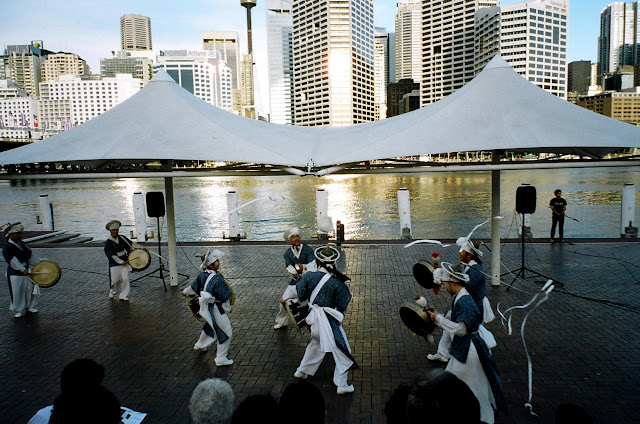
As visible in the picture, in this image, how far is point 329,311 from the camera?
5.78m

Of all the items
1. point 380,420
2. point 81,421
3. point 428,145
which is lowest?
point 380,420

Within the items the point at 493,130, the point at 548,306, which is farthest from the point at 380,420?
the point at 548,306

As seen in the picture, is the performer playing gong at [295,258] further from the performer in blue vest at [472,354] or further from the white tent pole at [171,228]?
the white tent pole at [171,228]

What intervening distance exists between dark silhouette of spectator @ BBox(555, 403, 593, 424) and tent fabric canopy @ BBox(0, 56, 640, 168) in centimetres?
487

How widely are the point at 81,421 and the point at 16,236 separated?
7.96m

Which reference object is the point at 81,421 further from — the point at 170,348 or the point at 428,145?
the point at 428,145

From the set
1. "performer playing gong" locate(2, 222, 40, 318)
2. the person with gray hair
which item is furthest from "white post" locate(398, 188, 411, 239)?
the person with gray hair

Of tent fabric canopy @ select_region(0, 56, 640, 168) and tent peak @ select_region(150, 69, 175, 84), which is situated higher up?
tent peak @ select_region(150, 69, 175, 84)

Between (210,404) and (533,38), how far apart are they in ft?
678

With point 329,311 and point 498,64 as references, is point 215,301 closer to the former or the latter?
point 329,311

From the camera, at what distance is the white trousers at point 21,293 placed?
9.15 m

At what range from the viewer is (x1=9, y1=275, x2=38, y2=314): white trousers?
9.15m

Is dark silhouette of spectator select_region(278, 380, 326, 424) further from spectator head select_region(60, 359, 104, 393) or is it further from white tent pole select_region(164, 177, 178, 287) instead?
white tent pole select_region(164, 177, 178, 287)

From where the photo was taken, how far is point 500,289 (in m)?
10.2
